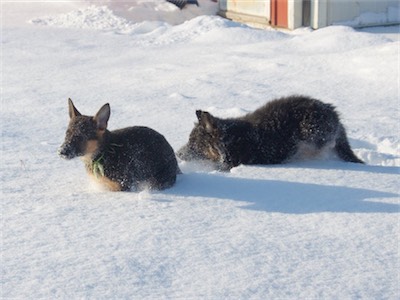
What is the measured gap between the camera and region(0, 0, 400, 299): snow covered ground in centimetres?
319

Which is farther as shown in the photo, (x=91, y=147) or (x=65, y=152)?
(x=91, y=147)

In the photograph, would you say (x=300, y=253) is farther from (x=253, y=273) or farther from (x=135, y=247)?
(x=135, y=247)

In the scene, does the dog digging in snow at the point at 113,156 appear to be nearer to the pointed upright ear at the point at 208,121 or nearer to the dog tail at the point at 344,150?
the pointed upright ear at the point at 208,121

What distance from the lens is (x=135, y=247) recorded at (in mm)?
3541

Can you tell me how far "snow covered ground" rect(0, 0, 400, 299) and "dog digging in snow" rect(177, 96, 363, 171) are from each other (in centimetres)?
16

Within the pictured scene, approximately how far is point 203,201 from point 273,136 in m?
1.47

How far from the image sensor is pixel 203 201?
436 cm

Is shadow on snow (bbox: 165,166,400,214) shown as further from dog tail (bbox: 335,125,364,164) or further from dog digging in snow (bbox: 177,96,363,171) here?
dog tail (bbox: 335,125,364,164)

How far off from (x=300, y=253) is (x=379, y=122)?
12.9 ft

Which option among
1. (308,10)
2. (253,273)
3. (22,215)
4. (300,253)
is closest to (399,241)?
(300,253)

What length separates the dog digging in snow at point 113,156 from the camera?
15.1 feet

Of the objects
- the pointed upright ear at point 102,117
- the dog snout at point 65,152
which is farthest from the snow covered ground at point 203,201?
the pointed upright ear at point 102,117

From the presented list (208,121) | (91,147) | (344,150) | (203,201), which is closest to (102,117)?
(91,147)

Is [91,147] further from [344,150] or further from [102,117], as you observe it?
[344,150]
